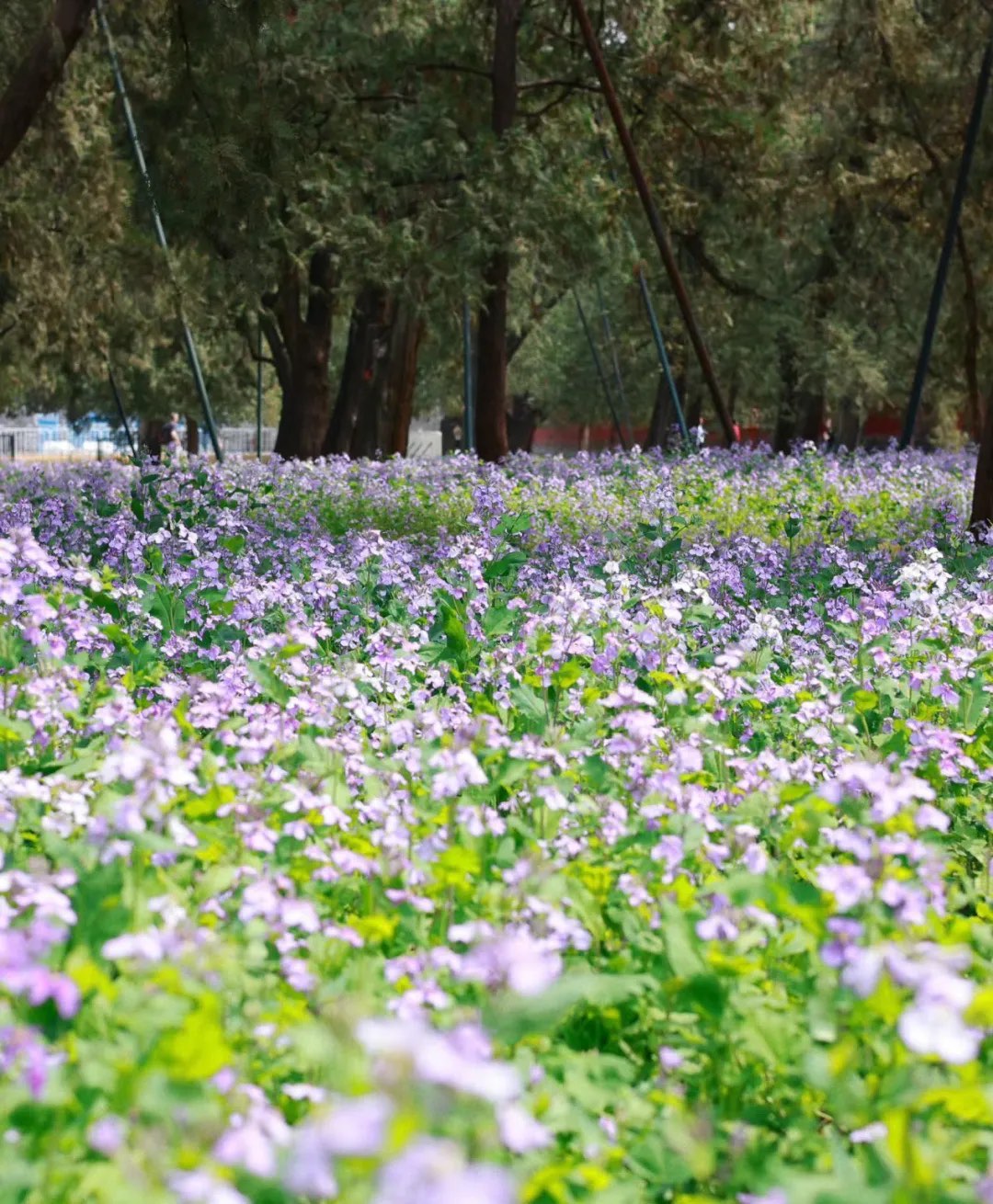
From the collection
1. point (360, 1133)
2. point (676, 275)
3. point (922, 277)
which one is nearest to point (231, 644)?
point (360, 1133)

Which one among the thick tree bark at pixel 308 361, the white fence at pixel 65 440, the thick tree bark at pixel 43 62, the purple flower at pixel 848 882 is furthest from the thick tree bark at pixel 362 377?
the white fence at pixel 65 440

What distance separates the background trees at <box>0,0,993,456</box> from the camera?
683 inches

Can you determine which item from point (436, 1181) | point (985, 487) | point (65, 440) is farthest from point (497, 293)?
point (65, 440)

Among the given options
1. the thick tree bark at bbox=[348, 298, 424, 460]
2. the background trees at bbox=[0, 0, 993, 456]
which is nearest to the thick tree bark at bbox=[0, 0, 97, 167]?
the background trees at bbox=[0, 0, 993, 456]

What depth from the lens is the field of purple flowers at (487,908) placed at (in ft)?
7.02

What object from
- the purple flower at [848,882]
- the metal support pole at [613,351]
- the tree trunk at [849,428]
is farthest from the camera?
the tree trunk at [849,428]

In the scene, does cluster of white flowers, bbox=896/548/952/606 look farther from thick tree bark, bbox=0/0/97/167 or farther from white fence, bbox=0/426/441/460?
white fence, bbox=0/426/441/460

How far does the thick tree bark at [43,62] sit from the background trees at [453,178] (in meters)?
1.16

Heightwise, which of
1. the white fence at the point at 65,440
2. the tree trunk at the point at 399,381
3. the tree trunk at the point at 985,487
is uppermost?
the tree trunk at the point at 399,381

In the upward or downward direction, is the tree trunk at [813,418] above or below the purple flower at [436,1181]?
above

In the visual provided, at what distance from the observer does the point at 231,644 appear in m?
6.36

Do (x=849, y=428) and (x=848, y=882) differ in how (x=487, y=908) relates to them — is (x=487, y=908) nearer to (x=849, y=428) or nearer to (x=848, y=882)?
(x=848, y=882)

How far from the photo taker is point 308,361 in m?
27.0

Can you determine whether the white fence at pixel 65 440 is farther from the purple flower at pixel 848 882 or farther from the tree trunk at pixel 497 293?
the purple flower at pixel 848 882
